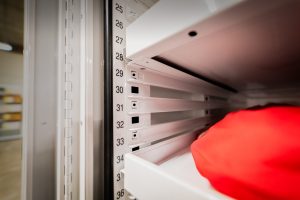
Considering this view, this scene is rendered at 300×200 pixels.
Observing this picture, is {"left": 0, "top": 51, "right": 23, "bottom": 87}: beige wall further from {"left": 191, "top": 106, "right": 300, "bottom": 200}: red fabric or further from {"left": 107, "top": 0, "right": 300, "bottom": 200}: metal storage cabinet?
{"left": 191, "top": 106, "right": 300, "bottom": 200}: red fabric

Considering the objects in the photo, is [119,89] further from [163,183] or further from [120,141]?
[163,183]

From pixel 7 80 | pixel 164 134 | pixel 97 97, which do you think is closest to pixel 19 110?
pixel 7 80

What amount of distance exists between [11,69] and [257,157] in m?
0.91

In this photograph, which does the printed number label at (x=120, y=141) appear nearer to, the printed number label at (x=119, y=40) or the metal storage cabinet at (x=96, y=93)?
the metal storage cabinet at (x=96, y=93)

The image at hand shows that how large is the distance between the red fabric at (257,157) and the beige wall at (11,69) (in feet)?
2.50

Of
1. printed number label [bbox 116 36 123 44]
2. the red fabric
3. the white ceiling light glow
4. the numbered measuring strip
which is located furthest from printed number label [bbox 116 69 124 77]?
the white ceiling light glow

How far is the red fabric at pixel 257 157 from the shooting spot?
22 cm

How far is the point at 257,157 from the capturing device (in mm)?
244

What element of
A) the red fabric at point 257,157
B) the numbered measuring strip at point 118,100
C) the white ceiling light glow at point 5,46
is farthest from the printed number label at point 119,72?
the white ceiling light glow at point 5,46

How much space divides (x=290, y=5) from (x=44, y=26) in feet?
2.45

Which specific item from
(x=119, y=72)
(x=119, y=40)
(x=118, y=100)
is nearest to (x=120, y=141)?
(x=118, y=100)

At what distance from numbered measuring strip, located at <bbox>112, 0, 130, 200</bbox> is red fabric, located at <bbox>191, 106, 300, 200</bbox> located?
0.31m

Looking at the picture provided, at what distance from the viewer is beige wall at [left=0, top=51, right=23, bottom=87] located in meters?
0.64

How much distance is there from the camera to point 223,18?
223 mm
